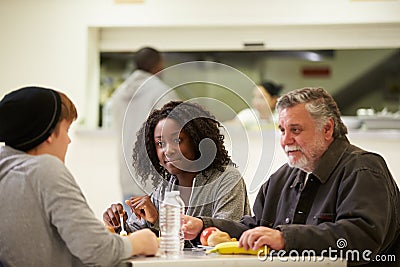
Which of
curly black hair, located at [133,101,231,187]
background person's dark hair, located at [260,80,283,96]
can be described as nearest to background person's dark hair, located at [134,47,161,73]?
background person's dark hair, located at [260,80,283,96]

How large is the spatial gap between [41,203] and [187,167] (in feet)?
2.31

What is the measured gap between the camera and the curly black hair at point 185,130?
231 centimetres

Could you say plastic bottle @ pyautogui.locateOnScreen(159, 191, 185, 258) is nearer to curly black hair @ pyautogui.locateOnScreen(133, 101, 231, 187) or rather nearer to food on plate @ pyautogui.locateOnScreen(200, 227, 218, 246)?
food on plate @ pyautogui.locateOnScreen(200, 227, 218, 246)

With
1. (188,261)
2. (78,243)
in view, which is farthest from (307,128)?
(78,243)

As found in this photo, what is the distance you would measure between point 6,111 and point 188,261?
0.56m

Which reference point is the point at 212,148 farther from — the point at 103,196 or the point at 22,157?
the point at 103,196

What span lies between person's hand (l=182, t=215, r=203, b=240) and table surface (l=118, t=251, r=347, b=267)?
0.34 metres

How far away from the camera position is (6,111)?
5.76 ft

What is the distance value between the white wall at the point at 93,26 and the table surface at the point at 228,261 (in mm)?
3033

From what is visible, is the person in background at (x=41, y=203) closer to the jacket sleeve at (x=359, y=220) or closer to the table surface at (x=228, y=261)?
the table surface at (x=228, y=261)

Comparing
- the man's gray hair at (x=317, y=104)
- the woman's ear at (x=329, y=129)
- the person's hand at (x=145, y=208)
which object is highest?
the man's gray hair at (x=317, y=104)

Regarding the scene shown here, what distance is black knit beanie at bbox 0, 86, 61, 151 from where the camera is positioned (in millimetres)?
1754

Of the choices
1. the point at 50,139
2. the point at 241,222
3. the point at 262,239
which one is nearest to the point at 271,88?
the point at 241,222

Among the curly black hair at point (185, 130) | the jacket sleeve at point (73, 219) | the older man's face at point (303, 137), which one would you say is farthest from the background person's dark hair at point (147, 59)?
the jacket sleeve at point (73, 219)
